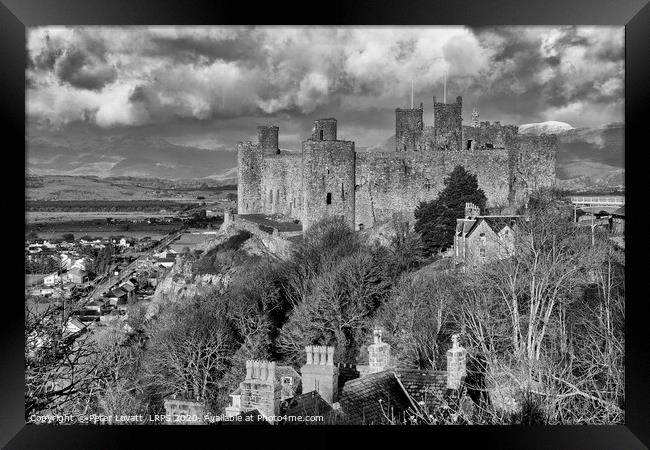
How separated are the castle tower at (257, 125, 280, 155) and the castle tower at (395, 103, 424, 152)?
332 centimetres

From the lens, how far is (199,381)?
12.4 metres

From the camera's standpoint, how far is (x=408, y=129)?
2014cm

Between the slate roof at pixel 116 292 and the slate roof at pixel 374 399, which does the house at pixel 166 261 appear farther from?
the slate roof at pixel 374 399

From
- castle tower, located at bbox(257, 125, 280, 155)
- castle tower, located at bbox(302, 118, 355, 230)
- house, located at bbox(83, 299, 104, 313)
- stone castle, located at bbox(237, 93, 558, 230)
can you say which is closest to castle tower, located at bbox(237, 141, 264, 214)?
castle tower, located at bbox(257, 125, 280, 155)

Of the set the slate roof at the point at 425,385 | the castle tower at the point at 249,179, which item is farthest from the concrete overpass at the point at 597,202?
the castle tower at the point at 249,179

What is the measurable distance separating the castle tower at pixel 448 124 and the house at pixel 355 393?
12.6 metres

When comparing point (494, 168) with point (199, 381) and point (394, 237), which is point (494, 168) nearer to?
point (394, 237)

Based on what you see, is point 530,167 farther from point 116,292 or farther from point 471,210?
point 116,292

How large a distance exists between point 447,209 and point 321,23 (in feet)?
40.3

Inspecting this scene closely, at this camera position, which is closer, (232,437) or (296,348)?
(232,437)

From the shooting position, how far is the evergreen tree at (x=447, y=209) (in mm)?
17188

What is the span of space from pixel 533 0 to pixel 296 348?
8095 mm
